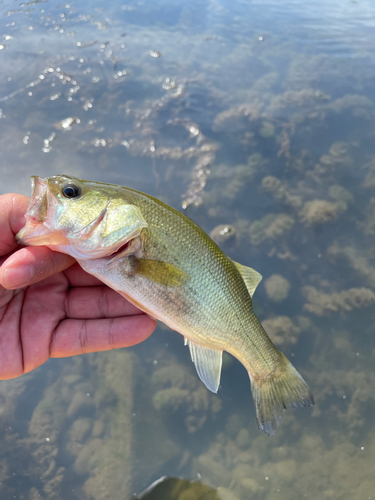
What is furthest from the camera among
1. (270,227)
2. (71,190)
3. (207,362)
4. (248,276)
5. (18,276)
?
(270,227)

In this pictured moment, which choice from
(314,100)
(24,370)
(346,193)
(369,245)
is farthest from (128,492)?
(314,100)

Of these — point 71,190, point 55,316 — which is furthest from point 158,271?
point 55,316

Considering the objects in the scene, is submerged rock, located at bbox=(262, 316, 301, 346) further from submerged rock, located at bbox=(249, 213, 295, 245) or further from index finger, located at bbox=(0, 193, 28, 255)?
index finger, located at bbox=(0, 193, 28, 255)

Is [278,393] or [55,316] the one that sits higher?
[55,316]

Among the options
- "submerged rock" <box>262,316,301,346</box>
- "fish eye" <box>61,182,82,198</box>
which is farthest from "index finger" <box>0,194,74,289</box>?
"submerged rock" <box>262,316,301,346</box>

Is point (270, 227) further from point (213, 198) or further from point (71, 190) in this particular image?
point (71, 190)

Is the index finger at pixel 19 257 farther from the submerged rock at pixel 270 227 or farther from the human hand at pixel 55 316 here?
the submerged rock at pixel 270 227
